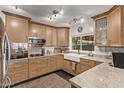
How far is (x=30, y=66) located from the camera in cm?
327

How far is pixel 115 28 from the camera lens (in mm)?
2377

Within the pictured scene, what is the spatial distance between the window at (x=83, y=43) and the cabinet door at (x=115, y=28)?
1191mm

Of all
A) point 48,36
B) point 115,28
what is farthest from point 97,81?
point 48,36

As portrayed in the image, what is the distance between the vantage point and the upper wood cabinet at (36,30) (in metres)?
3.76

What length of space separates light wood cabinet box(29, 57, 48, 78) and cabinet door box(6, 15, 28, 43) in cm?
81

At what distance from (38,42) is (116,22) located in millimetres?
2819

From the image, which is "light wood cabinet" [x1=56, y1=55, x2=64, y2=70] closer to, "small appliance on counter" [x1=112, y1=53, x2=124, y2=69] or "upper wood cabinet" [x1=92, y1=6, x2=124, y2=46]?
"upper wood cabinet" [x1=92, y1=6, x2=124, y2=46]

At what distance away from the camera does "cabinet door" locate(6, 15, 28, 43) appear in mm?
2795

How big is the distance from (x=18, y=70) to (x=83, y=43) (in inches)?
109

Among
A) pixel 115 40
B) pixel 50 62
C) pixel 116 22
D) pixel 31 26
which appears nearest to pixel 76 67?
pixel 50 62

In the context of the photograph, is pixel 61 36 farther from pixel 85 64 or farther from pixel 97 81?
pixel 97 81
